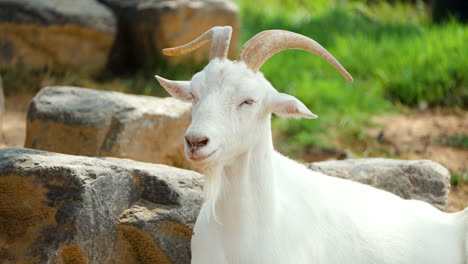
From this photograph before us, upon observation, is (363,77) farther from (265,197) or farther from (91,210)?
(91,210)

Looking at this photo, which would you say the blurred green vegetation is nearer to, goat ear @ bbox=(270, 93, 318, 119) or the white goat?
the white goat

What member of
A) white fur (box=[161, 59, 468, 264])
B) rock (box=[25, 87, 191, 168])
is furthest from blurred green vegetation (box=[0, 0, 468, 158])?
white fur (box=[161, 59, 468, 264])

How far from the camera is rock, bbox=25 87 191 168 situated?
4.88m

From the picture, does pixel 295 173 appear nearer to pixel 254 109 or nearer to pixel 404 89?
pixel 254 109

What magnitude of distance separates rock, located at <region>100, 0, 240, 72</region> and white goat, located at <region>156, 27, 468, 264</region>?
4.96m

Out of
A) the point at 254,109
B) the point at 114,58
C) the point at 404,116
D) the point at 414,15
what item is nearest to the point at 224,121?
the point at 254,109

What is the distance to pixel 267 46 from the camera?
314 cm

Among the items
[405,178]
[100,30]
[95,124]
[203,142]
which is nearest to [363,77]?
[100,30]

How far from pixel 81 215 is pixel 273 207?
991 mm

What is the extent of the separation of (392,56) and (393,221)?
18.4ft

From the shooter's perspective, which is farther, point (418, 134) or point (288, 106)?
point (418, 134)

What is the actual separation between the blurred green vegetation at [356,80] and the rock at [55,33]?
19 centimetres

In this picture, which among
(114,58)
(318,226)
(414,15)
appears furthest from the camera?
(414,15)

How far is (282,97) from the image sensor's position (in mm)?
3061
